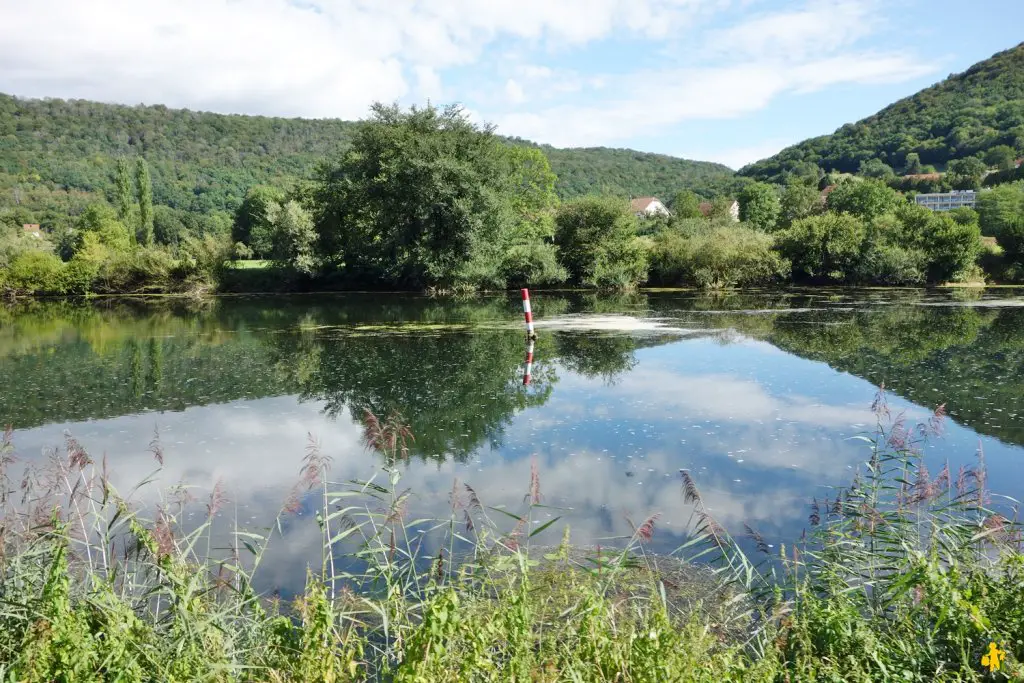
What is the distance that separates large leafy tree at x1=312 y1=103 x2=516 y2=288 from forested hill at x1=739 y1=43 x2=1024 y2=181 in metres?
78.0

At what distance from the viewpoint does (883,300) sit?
27.0 meters

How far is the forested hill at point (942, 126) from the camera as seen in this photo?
85.0 metres

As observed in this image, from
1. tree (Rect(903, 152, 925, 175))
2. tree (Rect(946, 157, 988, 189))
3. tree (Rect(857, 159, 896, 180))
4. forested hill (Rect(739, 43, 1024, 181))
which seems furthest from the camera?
tree (Rect(903, 152, 925, 175))

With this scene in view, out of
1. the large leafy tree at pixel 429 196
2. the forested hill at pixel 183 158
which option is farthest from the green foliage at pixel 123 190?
the large leafy tree at pixel 429 196

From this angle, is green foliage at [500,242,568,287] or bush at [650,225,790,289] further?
bush at [650,225,790,289]

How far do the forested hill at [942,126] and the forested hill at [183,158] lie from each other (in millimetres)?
15303

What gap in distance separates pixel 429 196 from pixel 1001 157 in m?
79.6

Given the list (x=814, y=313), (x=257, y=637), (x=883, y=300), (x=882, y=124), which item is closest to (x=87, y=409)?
(x=257, y=637)

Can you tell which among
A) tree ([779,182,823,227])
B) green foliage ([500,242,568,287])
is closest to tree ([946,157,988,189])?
tree ([779,182,823,227])

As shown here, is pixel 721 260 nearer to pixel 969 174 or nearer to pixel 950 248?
pixel 950 248

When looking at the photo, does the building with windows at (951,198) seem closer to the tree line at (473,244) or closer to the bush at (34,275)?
the tree line at (473,244)

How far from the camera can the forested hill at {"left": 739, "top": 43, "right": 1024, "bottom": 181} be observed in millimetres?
85000

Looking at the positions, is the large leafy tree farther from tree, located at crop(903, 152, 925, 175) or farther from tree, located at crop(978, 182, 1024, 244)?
tree, located at crop(903, 152, 925, 175)

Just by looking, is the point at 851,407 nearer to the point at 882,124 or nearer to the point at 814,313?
the point at 814,313
